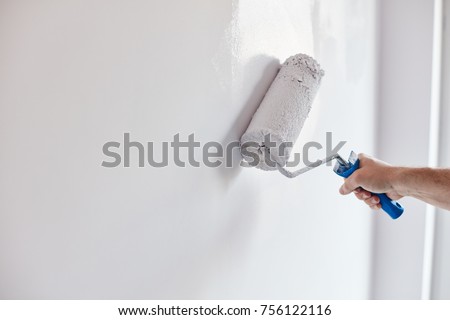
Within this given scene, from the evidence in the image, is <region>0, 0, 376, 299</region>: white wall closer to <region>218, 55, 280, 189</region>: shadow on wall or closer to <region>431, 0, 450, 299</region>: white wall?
<region>218, 55, 280, 189</region>: shadow on wall

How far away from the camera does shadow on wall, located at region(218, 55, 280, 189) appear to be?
2.53ft

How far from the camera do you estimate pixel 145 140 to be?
62 cm

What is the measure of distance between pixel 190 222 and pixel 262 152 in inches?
7.5

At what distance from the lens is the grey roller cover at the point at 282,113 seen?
744 mm

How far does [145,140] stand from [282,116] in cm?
27

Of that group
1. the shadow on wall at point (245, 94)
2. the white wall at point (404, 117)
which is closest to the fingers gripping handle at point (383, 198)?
the shadow on wall at point (245, 94)

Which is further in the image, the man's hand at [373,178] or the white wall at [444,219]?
the white wall at [444,219]

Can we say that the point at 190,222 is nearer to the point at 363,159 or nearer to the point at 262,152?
the point at 262,152

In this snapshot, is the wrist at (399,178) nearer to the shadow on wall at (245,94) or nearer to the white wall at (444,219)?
the shadow on wall at (245,94)

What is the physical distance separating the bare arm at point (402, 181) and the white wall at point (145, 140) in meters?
0.15

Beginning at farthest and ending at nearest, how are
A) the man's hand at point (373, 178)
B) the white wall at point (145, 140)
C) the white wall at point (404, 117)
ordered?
the white wall at point (404, 117), the man's hand at point (373, 178), the white wall at point (145, 140)

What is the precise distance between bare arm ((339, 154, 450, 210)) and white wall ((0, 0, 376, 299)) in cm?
15

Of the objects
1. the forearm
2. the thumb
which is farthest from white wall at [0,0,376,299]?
the forearm

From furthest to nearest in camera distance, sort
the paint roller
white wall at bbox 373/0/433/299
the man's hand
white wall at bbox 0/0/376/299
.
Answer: white wall at bbox 373/0/433/299 → the man's hand → the paint roller → white wall at bbox 0/0/376/299
